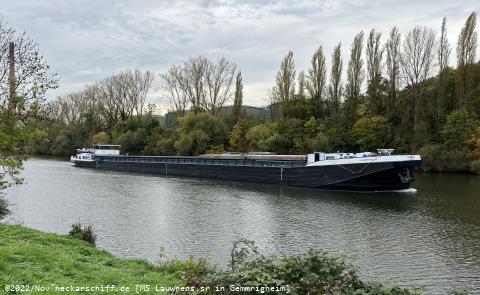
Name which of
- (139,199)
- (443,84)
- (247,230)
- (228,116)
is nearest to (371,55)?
(443,84)

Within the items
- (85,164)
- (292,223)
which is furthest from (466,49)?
→ (85,164)

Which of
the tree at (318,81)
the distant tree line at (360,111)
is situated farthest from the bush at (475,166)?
the tree at (318,81)

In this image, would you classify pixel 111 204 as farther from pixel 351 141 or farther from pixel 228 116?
pixel 228 116

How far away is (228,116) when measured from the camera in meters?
72.9

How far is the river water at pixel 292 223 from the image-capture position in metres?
14.6

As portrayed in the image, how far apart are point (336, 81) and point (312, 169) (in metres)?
27.1

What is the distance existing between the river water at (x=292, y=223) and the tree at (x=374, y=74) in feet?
76.7

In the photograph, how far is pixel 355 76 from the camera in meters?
59.2

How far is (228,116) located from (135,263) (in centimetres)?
6246

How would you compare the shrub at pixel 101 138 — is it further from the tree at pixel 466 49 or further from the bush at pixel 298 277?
the bush at pixel 298 277

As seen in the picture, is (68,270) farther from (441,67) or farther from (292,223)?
(441,67)

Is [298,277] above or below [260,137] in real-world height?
below

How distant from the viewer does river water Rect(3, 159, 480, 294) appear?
14.6 meters

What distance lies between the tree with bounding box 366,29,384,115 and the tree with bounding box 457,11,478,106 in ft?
31.6
